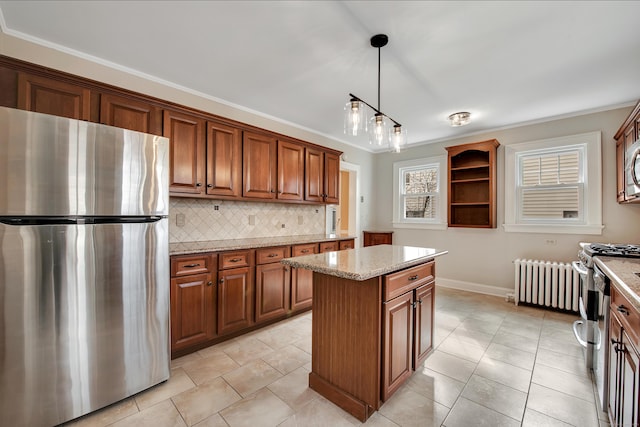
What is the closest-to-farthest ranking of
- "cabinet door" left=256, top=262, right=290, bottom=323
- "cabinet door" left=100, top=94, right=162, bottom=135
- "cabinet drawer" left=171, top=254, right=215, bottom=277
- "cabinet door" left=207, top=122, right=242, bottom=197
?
"cabinet door" left=100, top=94, right=162, bottom=135 → "cabinet drawer" left=171, top=254, right=215, bottom=277 → "cabinet door" left=207, top=122, right=242, bottom=197 → "cabinet door" left=256, top=262, right=290, bottom=323

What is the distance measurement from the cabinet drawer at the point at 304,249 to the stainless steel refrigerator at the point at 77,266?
150 cm

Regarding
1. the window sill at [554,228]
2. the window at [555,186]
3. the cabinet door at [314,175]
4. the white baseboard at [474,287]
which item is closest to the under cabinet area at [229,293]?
the cabinet door at [314,175]

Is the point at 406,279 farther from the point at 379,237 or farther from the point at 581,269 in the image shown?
the point at 379,237

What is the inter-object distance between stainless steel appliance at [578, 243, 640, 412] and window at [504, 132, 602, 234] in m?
1.63

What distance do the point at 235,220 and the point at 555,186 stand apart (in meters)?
4.39

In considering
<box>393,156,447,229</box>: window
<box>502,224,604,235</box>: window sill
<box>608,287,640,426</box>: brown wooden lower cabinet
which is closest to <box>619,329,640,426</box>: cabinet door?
<box>608,287,640,426</box>: brown wooden lower cabinet

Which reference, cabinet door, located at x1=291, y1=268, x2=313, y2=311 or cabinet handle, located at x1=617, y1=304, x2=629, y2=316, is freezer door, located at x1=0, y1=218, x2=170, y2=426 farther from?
cabinet handle, located at x1=617, y1=304, x2=629, y2=316

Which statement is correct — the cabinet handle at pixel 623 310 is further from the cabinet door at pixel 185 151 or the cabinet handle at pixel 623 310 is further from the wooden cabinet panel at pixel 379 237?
the wooden cabinet panel at pixel 379 237

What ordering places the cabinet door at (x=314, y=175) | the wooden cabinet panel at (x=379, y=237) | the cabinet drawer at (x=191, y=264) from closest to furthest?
the cabinet drawer at (x=191, y=264), the cabinet door at (x=314, y=175), the wooden cabinet panel at (x=379, y=237)

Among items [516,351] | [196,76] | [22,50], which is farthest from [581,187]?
[22,50]

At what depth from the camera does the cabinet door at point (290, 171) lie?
347 cm

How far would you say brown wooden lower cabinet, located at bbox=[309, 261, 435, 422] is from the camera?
5.44 feet

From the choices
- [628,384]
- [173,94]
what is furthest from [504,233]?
[173,94]

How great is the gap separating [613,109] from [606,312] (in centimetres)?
311
